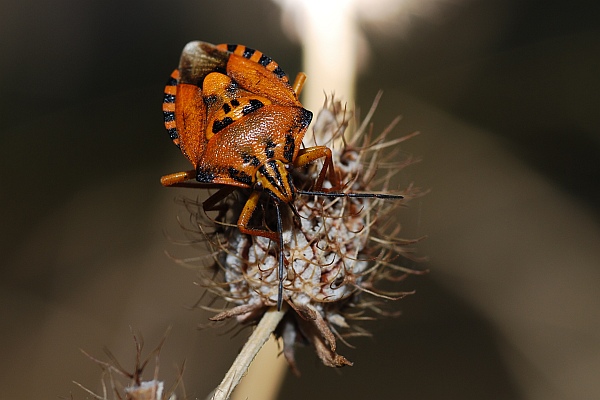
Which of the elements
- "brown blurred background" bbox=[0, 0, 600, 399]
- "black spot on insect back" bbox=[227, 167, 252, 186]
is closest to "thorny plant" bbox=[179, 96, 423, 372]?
"black spot on insect back" bbox=[227, 167, 252, 186]

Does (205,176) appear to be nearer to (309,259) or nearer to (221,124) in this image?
(221,124)

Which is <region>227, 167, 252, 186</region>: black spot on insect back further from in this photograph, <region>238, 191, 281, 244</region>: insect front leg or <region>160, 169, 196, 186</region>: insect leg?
<region>160, 169, 196, 186</region>: insect leg

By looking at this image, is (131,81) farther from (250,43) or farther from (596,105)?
(596,105)

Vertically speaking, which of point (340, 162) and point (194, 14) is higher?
point (194, 14)

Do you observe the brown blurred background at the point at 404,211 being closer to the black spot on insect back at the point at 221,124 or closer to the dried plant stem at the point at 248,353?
the dried plant stem at the point at 248,353

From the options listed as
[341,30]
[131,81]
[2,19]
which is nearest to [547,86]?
[341,30]

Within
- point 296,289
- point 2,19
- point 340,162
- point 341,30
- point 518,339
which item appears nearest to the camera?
point 296,289

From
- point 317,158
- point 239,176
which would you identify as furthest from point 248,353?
point 317,158
